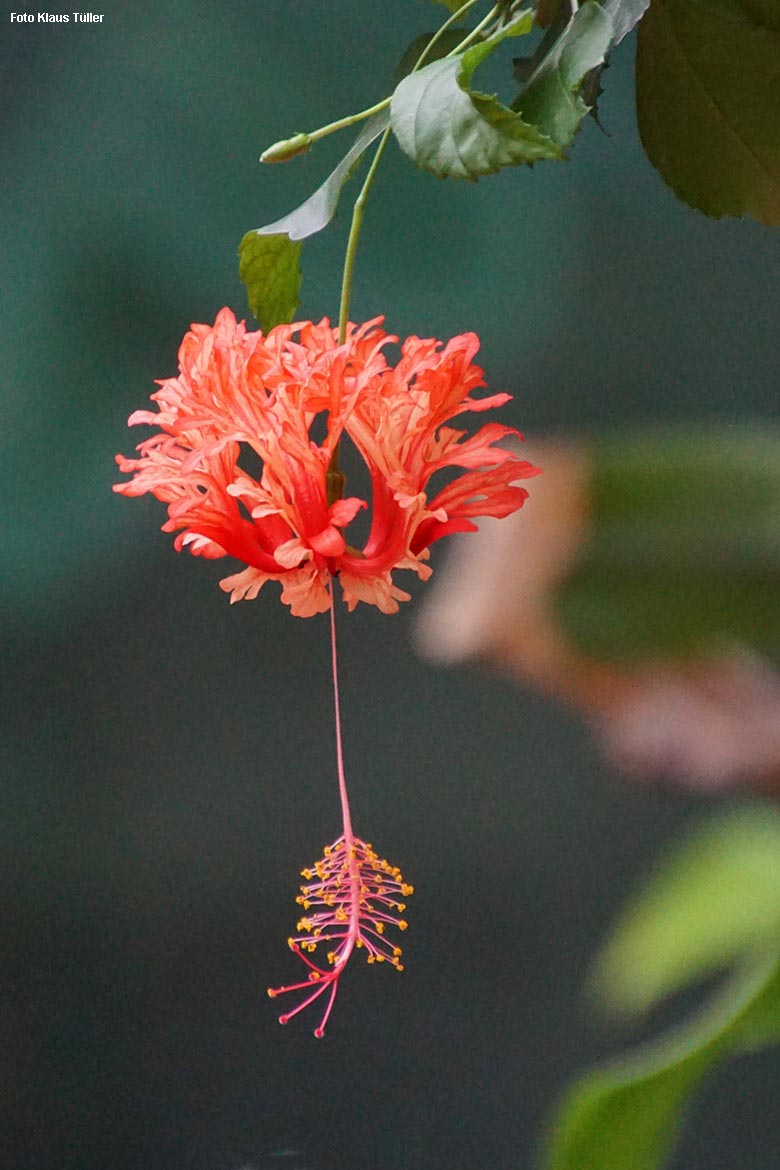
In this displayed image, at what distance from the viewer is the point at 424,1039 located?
3.61 ft

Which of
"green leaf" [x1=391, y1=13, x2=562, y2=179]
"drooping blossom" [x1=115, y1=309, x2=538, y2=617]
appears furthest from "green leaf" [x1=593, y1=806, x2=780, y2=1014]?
"green leaf" [x1=391, y1=13, x2=562, y2=179]

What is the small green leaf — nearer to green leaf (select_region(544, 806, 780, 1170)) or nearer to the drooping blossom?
the drooping blossom

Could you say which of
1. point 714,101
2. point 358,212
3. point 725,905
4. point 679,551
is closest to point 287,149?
point 358,212

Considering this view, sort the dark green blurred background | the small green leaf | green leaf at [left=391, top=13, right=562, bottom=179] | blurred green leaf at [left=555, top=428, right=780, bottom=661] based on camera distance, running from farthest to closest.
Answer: the dark green blurred background, blurred green leaf at [left=555, top=428, right=780, bottom=661], the small green leaf, green leaf at [left=391, top=13, right=562, bottom=179]

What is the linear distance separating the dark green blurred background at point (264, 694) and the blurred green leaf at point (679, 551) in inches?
3.7

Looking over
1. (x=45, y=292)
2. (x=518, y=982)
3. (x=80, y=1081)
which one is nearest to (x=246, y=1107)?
(x=80, y=1081)

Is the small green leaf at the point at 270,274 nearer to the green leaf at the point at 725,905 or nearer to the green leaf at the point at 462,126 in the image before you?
the green leaf at the point at 462,126

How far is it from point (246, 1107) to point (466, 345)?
93cm

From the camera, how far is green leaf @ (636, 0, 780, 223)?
44 cm

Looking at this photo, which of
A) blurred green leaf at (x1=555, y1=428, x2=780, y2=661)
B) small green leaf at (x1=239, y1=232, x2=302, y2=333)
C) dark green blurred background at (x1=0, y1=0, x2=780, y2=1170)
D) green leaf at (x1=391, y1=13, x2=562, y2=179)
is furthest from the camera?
dark green blurred background at (x1=0, y1=0, x2=780, y2=1170)

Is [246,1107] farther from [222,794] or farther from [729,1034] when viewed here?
[729,1034]

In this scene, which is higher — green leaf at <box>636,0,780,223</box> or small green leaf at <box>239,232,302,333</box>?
green leaf at <box>636,0,780,223</box>

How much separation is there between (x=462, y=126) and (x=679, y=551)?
2.09 feet

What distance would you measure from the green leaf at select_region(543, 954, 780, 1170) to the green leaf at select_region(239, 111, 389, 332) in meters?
0.31
